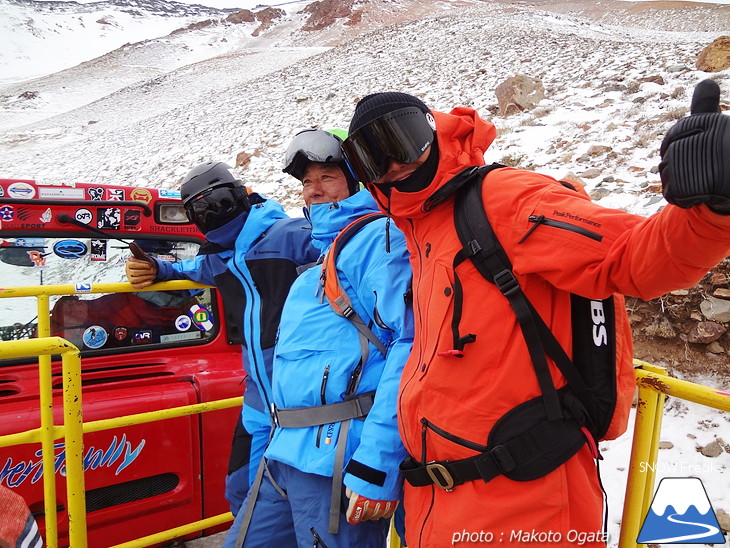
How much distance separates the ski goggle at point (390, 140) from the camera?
1.47 metres

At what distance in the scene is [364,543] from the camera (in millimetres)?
1784

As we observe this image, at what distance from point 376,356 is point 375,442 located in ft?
1.07

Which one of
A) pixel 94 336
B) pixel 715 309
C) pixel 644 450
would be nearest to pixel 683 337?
pixel 715 309

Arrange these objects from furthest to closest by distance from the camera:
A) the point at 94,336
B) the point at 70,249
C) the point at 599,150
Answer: the point at 599,150, the point at 70,249, the point at 94,336

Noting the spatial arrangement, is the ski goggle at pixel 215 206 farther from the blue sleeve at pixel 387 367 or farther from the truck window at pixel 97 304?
the blue sleeve at pixel 387 367

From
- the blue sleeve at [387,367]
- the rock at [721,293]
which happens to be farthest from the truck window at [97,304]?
the rock at [721,293]

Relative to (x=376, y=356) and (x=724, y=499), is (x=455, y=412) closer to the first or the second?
(x=376, y=356)

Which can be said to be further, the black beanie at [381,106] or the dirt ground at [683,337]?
the dirt ground at [683,337]

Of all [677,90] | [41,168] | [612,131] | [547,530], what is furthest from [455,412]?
[41,168]

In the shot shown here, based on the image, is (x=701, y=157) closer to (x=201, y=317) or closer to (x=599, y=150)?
(x=201, y=317)

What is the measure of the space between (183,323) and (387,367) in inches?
90.2

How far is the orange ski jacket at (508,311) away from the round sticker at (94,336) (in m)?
2.51

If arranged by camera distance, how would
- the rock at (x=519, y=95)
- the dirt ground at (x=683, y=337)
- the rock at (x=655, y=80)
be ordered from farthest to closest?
1. the rock at (x=519, y=95)
2. the rock at (x=655, y=80)
3. the dirt ground at (x=683, y=337)

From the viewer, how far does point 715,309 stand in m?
3.83
